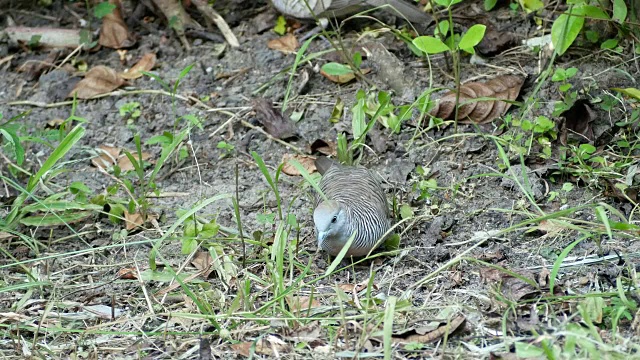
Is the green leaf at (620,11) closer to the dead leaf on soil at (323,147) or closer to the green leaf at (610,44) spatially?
the green leaf at (610,44)

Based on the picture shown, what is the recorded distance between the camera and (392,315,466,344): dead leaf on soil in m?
3.71

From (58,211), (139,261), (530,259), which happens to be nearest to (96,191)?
(58,211)

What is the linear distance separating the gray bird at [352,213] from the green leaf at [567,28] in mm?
1336

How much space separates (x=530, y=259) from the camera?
4.34 metres

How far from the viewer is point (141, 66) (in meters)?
6.54

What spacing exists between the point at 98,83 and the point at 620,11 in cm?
354

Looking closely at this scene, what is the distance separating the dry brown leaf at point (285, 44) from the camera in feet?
21.1

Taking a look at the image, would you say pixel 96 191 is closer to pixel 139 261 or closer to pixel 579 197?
pixel 139 261

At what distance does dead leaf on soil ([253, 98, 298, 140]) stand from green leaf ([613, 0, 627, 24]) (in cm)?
206

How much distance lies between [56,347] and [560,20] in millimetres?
3237

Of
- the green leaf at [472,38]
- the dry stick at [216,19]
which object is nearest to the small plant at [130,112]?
the dry stick at [216,19]

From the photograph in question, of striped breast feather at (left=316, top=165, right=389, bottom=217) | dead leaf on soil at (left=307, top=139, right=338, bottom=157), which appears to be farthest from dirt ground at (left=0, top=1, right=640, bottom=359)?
striped breast feather at (left=316, top=165, right=389, bottom=217)

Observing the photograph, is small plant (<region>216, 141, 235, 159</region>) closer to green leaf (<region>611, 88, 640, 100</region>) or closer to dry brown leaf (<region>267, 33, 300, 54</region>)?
dry brown leaf (<region>267, 33, 300, 54</region>)

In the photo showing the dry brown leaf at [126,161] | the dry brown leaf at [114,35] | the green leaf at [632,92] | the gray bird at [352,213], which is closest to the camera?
the gray bird at [352,213]
